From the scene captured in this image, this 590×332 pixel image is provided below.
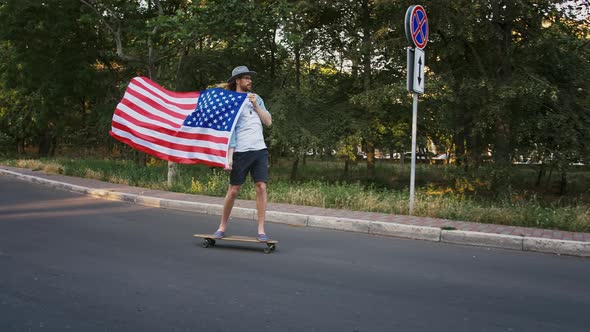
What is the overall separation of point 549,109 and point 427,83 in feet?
12.1

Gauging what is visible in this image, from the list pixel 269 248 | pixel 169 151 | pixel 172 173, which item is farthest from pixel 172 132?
pixel 172 173

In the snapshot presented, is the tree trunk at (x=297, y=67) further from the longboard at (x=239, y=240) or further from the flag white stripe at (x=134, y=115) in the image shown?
the longboard at (x=239, y=240)

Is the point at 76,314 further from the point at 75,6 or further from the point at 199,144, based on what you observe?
the point at 75,6

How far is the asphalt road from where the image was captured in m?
3.91

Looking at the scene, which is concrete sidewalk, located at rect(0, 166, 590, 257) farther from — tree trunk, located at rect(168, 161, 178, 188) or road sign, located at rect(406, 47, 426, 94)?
tree trunk, located at rect(168, 161, 178, 188)

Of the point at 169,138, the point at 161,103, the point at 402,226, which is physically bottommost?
the point at 402,226

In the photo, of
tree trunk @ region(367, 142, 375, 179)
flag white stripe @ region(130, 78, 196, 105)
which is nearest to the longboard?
flag white stripe @ region(130, 78, 196, 105)

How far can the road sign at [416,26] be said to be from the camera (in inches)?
361

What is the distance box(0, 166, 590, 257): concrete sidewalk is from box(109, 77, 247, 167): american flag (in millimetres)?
2185

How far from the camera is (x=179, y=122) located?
8.01m

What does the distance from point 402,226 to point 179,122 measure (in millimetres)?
3733

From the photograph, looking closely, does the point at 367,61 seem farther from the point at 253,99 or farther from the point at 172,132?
the point at 253,99

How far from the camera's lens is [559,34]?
15.3m

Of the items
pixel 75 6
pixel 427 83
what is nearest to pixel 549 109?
pixel 427 83
